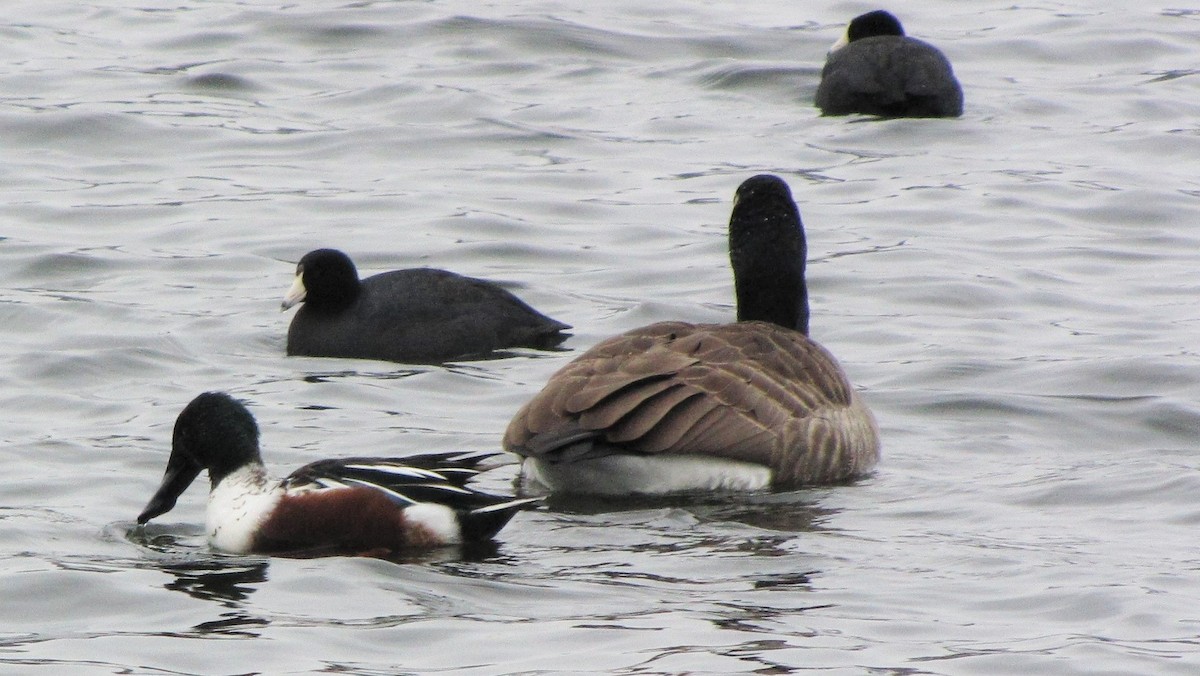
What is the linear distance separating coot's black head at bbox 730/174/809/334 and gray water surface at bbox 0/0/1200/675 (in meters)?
1.04

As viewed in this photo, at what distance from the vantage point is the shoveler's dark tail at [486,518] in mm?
8406

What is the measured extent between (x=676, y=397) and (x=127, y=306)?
5103mm

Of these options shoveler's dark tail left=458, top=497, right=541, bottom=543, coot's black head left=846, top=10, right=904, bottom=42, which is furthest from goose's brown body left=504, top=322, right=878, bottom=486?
coot's black head left=846, top=10, right=904, bottom=42

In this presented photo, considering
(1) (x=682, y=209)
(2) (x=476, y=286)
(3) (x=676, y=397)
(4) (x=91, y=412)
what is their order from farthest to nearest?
(1) (x=682, y=209) < (2) (x=476, y=286) < (4) (x=91, y=412) < (3) (x=676, y=397)

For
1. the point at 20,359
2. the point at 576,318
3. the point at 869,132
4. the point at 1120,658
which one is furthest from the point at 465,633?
the point at 869,132

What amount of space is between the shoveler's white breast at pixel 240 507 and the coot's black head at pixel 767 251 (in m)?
3.22

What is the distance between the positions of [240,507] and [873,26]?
475 inches

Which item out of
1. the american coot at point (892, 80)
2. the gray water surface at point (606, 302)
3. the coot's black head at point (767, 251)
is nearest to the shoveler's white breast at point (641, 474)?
the gray water surface at point (606, 302)

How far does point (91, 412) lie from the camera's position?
10914 mm

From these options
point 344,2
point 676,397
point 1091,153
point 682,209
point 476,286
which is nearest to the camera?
point 676,397

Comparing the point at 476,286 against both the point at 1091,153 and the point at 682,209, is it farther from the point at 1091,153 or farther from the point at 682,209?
the point at 1091,153

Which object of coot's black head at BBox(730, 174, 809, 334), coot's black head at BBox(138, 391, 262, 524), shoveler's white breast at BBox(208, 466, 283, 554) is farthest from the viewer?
coot's black head at BBox(730, 174, 809, 334)

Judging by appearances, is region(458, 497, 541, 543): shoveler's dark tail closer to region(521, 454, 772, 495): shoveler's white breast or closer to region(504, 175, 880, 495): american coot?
region(504, 175, 880, 495): american coot

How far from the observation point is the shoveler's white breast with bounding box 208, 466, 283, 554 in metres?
8.29
